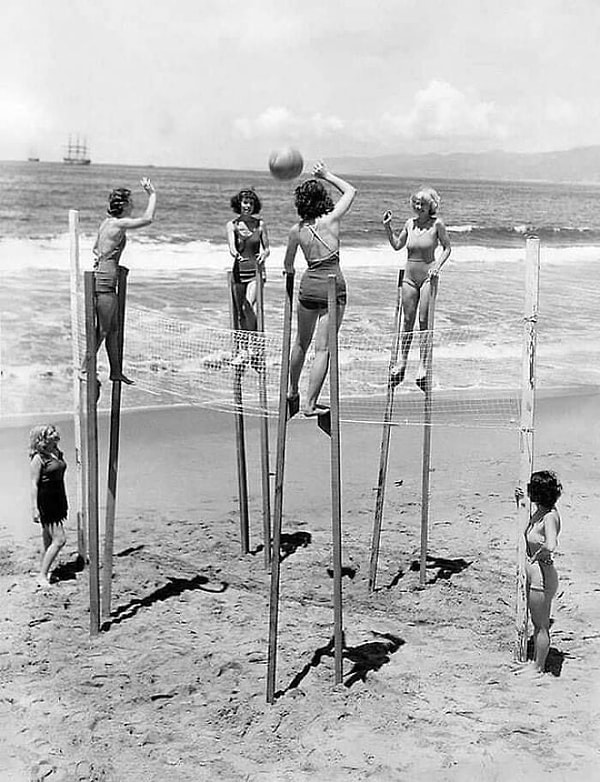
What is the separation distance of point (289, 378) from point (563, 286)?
48.9ft

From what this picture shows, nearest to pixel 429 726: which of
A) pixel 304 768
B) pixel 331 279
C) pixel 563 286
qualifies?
pixel 304 768

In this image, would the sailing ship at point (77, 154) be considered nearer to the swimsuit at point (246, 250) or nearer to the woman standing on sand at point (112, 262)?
the swimsuit at point (246, 250)

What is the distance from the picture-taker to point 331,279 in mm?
4234

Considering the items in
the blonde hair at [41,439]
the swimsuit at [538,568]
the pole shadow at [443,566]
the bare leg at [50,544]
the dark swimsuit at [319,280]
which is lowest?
the pole shadow at [443,566]

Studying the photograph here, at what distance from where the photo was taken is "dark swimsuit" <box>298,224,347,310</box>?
4375 millimetres

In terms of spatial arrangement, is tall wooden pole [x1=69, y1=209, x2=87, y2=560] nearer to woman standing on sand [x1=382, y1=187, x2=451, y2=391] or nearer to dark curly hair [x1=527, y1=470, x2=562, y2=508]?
woman standing on sand [x1=382, y1=187, x2=451, y2=391]

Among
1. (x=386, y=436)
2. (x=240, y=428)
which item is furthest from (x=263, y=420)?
(x=386, y=436)

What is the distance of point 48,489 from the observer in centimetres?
559

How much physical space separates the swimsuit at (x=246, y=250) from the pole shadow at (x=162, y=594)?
170 centimetres

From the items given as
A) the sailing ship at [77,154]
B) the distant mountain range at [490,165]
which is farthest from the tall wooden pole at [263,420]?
the sailing ship at [77,154]

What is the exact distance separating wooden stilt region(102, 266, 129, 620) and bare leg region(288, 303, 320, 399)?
930mm

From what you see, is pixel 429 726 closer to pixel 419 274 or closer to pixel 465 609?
pixel 465 609

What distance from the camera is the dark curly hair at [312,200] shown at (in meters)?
4.34

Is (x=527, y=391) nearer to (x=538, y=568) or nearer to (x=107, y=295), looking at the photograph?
(x=538, y=568)
